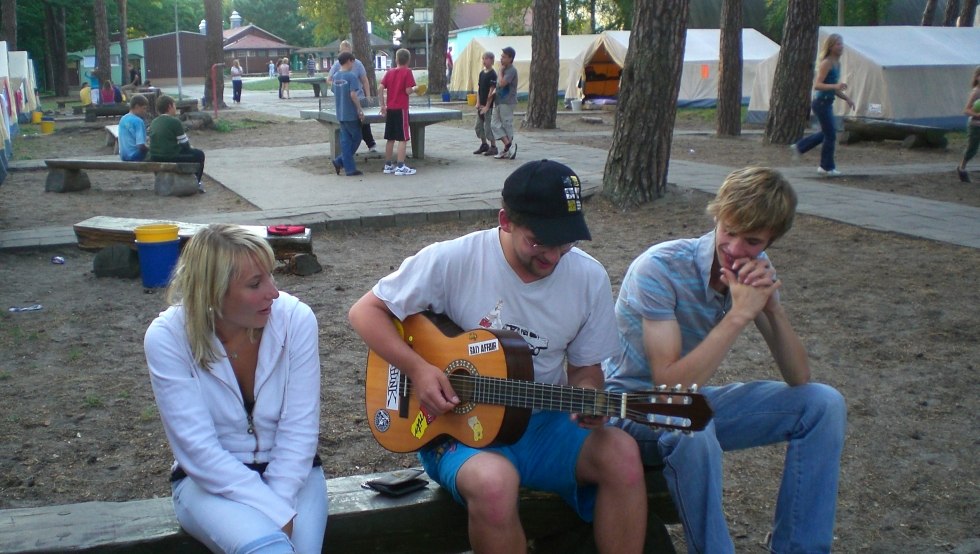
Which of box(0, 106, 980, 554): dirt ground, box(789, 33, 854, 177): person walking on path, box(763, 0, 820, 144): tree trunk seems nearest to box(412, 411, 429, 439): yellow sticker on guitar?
box(0, 106, 980, 554): dirt ground

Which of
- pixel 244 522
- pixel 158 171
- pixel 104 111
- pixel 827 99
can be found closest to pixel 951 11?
pixel 827 99

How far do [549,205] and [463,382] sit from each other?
59 centimetres

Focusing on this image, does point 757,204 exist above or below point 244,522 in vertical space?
above

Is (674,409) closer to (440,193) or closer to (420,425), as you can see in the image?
(420,425)

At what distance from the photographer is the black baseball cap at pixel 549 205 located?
8.93 feet

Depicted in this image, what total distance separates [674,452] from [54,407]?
3.33 m

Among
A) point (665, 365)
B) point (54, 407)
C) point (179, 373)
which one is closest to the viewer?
point (179, 373)

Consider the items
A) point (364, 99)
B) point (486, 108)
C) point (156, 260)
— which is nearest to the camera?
point (156, 260)

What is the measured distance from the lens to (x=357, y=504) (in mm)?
2842

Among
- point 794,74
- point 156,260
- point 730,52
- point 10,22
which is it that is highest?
point 10,22

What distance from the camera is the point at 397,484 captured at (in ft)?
9.52

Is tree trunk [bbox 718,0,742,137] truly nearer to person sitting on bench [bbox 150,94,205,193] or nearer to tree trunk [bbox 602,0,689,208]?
tree trunk [bbox 602,0,689,208]

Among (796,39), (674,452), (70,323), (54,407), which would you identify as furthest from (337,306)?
(796,39)

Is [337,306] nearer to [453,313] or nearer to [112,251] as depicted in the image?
[112,251]
